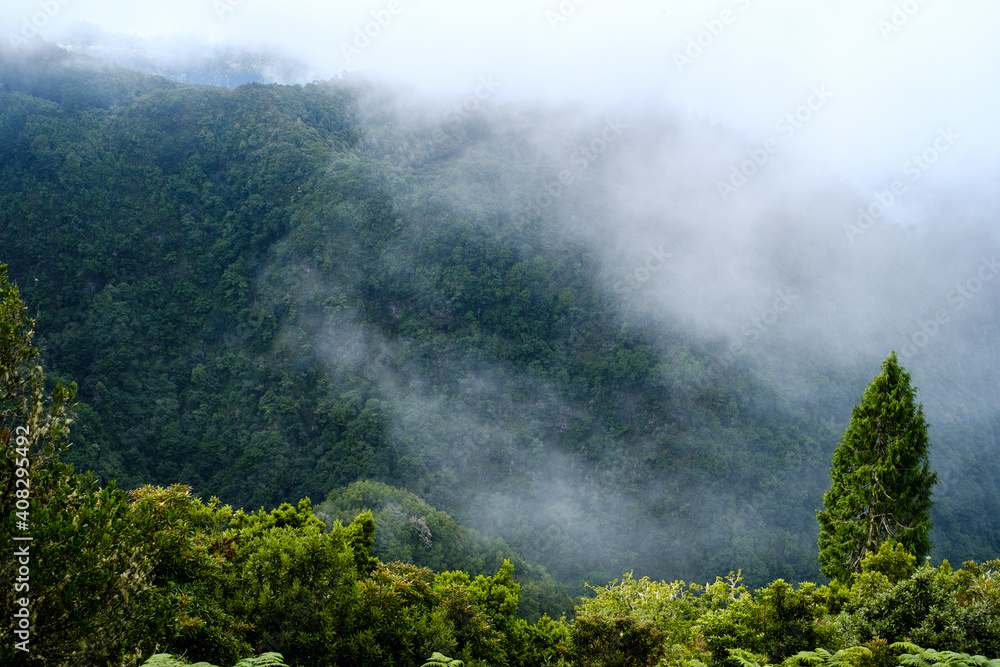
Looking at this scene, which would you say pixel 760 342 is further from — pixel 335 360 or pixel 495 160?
pixel 335 360

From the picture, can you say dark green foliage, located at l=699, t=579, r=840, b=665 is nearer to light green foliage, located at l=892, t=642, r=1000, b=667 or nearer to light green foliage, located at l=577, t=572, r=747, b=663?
light green foliage, located at l=577, t=572, r=747, b=663

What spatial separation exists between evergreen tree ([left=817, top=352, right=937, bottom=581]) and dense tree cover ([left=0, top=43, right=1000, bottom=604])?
5929cm

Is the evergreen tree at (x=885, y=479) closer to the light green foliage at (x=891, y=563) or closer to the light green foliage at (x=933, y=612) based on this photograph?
the light green foliage at (x=891, y=563)

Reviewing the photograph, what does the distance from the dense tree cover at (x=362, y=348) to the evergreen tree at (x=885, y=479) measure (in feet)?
195

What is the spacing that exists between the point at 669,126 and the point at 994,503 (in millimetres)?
111381

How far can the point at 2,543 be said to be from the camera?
6.72 metres

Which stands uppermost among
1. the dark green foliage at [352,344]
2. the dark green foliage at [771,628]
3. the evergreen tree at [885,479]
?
the dark green foliage at [352,344]

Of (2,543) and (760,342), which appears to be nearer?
(2,543)

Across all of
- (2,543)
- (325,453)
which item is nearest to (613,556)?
(325,453)

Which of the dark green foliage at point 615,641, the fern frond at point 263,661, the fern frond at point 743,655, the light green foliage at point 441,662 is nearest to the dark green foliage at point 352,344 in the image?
the dark green foliage at point 615,641

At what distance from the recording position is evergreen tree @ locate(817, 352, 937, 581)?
843 inches

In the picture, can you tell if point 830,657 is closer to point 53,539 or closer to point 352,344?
point 53,539

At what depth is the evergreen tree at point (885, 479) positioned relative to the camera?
21.4 meters

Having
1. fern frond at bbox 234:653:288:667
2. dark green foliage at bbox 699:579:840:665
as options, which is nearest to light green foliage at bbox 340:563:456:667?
fern frond at bbox 234:653:288:667
